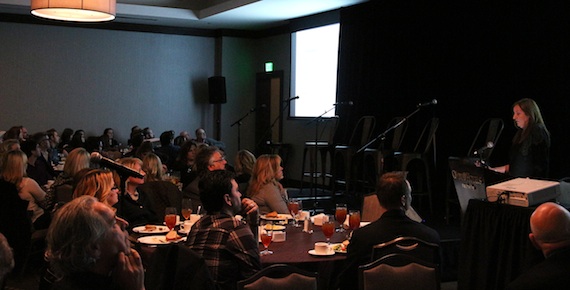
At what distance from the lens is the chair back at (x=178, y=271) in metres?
2.73

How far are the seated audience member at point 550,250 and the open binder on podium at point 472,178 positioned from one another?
82.0 inches

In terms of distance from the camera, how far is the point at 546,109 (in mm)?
7527

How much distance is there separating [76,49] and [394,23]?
6747mm

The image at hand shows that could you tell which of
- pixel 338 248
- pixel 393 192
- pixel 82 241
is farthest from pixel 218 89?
pixel 82 241

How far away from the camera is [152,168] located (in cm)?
598

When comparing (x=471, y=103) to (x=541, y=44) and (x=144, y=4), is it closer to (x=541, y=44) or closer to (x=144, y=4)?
(x=541, y=44)

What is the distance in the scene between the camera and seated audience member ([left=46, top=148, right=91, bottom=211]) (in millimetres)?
5555

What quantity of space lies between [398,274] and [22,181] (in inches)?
157

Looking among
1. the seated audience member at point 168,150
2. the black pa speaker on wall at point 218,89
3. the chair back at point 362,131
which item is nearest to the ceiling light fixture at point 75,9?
the seated audience member at point 168,150

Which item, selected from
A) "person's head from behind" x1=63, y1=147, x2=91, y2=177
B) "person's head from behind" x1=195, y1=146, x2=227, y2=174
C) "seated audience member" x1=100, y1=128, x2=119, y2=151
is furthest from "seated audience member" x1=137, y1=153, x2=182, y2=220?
"seated audience member" x1=100, y1=128, x2=119, y2=151

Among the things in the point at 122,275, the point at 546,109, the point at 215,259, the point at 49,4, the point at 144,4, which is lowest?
the point at 215,259

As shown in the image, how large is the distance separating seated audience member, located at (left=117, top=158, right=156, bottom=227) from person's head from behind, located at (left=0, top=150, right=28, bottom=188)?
0.98 metres

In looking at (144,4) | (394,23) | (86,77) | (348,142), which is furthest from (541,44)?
(86,77)

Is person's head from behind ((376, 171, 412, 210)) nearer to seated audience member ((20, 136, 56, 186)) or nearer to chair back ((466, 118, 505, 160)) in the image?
chair back ((466, 118, 505, 160))
